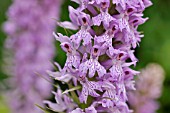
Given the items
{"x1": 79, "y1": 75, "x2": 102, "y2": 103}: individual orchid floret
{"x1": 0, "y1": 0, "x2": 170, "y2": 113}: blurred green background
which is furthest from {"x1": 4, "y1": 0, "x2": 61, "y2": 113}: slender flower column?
{"x1": 79, "y1": 75, "x2": 102, "y2": 103}: individual orchid floret

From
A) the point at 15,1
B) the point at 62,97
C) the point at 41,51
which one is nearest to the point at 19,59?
the point at 41,51

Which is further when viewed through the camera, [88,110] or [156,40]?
[156,40]

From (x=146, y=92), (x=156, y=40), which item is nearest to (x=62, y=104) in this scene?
(x=146, y=92)

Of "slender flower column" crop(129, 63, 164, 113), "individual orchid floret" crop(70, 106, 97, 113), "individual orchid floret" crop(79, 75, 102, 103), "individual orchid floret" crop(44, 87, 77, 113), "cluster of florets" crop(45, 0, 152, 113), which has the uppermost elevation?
"cluster of florets" crop(45, 0, 152, 113)

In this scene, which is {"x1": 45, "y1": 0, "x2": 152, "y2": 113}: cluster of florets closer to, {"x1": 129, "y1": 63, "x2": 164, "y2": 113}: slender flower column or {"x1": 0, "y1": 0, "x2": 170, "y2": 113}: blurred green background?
{"x1": 129, "y1": 63, "x2": 164, "y2": 113}: slender flower column

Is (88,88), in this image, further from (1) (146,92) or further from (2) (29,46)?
(2) (29,46)

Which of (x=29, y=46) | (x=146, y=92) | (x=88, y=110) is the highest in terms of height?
(x=29, y=46)

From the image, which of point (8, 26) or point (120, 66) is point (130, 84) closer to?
point (120, 66)
